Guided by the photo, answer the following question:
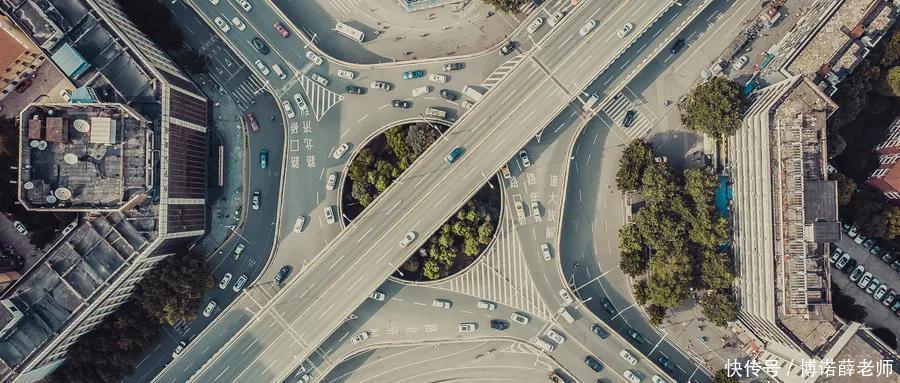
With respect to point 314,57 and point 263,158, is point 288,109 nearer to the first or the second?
point 263,158

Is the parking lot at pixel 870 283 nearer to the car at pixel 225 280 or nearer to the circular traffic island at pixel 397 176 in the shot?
the circular traffic island at pixel 397 176

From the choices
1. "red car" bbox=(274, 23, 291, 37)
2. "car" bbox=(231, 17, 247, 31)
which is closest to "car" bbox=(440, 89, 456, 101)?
"red car" bbox=(274, 23, 291, 37)

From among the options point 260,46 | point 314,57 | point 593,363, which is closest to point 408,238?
point 314,57

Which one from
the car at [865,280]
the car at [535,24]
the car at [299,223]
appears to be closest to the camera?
the car at [535,24]

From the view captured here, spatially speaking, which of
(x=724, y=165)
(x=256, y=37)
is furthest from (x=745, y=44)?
(x=256, y=37)

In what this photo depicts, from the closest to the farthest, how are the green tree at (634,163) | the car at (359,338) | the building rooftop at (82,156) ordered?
1. the building rooftop at (82,156)
2. the green tree at (634,163)
3. the car at (359,338)

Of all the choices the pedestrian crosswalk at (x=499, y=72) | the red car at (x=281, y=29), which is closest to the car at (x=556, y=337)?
the pedestrian crosswalk at (x=499, y=72)
